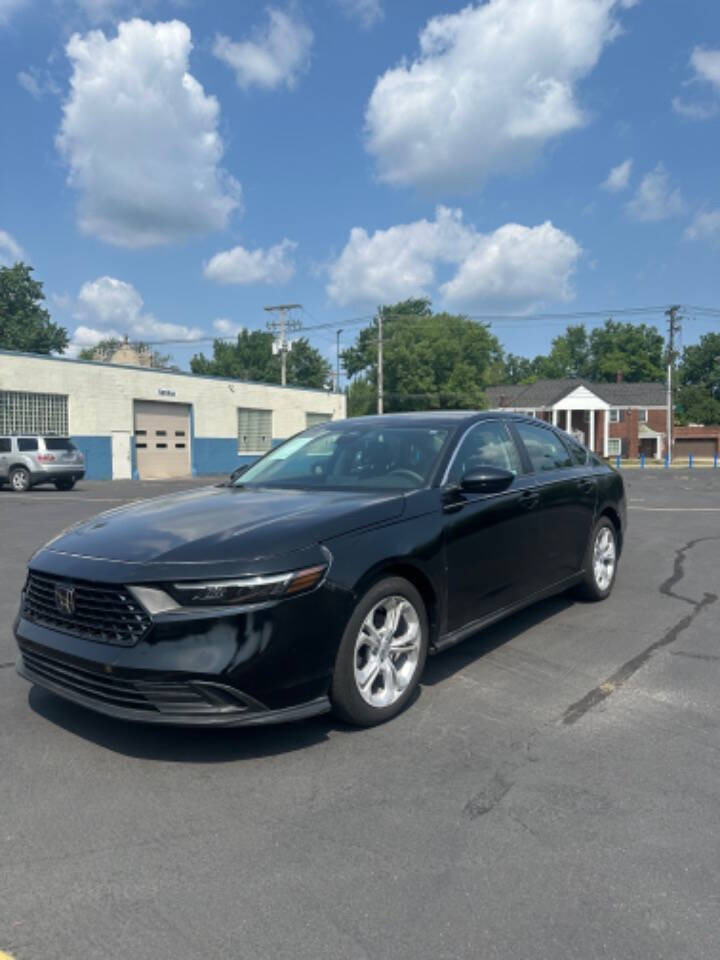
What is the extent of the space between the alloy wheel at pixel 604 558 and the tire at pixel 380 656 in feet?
9.03

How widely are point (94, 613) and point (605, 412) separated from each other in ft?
221

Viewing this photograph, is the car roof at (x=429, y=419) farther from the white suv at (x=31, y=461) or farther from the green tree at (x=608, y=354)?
the green tree at (x=608, y=354)

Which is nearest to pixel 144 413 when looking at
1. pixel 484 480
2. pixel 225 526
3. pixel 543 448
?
pixel 543 448

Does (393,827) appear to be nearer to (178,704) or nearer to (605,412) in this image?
(178,704)

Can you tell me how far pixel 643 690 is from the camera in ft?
14.2

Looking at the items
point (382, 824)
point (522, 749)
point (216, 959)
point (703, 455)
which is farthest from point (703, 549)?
point (703, 455)

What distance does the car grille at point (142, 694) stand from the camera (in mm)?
3143

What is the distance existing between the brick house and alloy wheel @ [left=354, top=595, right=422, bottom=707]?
6287 centimetres

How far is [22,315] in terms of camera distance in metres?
65.4

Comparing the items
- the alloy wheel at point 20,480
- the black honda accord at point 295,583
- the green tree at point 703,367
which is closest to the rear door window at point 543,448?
the black honda accord at point 295,583

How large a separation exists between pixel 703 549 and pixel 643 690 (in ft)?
19.0

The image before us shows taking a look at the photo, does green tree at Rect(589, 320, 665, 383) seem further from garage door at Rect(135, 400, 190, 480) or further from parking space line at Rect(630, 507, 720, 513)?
parking space line at Rect(630, 507, 720, 513)

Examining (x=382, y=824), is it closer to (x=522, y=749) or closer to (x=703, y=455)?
(x=522, y=749)

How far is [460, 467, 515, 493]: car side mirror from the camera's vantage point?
4.29 meters
